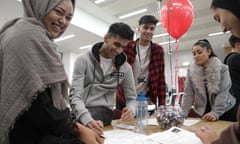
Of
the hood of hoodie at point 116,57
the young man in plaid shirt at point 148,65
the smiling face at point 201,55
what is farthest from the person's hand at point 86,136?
the smiling face at point 201,55

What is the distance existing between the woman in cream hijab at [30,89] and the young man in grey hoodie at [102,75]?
1.49 feet

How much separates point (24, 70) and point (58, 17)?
31 cm

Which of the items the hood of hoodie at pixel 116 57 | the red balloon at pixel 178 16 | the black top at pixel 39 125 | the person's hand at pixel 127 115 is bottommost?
the person's hand at pixel 127 115

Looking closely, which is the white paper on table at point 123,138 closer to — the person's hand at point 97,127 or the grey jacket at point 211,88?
the person's hand at point 97,127

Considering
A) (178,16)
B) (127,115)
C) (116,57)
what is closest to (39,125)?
(127,115)

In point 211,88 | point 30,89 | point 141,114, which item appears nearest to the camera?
point 30,89

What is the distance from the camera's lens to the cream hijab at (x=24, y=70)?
23.6 inches

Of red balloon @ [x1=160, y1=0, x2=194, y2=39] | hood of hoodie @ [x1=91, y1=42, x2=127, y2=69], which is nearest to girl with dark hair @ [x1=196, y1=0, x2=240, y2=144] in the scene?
hood of hoodie @ [x1=91, y1=42, x2=127, y2=69]

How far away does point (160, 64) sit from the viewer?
1807 mm

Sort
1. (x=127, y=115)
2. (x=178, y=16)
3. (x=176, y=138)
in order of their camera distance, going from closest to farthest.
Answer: (x=176, y=138) → (x=127, y=115) → (x=178, y=16)

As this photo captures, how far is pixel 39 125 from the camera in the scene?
0.62 meters

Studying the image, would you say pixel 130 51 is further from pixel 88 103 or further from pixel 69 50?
pixel 69 50

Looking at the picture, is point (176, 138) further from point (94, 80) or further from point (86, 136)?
point (94, 80)

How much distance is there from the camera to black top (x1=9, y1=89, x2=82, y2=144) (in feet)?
2.01
